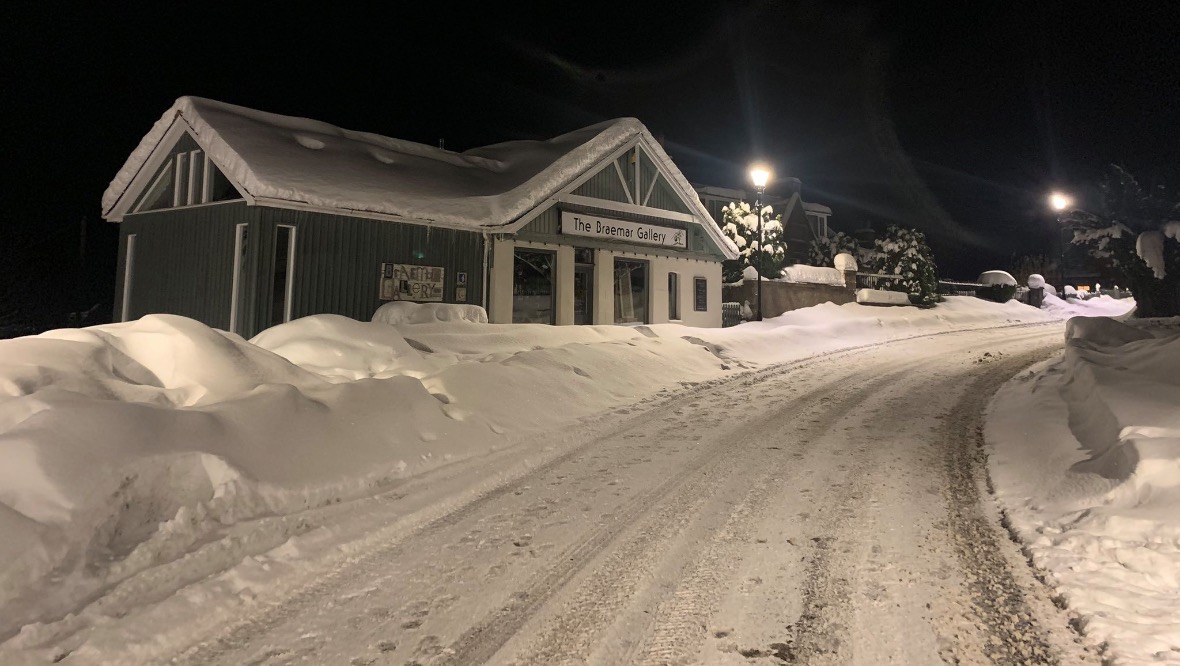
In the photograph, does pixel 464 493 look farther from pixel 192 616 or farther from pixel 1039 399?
pixel 1039 399

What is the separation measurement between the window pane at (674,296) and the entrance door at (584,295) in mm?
3407

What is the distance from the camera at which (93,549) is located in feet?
12.5

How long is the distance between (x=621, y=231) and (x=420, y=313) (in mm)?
7377

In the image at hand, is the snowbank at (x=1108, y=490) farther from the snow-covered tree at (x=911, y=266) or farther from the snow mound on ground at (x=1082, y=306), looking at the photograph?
the snow mound on ground at (x=1082, y=306)

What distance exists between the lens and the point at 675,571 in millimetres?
3945

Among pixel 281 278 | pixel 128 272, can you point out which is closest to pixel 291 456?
pixel 281 278

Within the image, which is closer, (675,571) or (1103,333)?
(675,571)

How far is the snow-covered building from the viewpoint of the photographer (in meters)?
12.9

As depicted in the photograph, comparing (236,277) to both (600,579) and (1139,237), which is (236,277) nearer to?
(600,579)

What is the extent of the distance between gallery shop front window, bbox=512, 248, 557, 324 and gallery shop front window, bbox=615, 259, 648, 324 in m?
2.54

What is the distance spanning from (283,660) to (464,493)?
2502mm

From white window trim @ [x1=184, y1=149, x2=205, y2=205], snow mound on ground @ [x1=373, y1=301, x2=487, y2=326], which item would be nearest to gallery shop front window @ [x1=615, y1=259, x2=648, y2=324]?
snow mound on ground @ [x1=373, y1=301, x2=487, y2=326]

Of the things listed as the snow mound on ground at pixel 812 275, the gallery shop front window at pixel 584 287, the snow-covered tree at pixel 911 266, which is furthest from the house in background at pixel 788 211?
the gallery shop front window at pixel 584 287

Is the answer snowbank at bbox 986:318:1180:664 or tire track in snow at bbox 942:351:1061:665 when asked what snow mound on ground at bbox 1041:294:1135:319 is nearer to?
snowbank at bbox 986:318:1180:664
